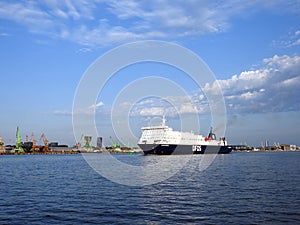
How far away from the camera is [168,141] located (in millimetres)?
124938

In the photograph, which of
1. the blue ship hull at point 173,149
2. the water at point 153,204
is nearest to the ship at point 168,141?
the blue ship hull at point 173,149

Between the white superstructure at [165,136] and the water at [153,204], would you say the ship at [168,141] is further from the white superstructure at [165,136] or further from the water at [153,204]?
the water at [153,204]

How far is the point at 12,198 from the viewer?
26.9m

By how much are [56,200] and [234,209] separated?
13.9m

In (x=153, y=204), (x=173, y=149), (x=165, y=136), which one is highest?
(x=165, y=136)

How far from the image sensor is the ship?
124519mm

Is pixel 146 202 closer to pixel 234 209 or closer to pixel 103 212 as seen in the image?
pixel 103 212

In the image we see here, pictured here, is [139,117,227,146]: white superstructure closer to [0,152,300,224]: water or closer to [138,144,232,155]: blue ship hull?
[138,144,232,155]: blue ship hull

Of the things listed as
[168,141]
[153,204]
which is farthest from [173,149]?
[153,204]

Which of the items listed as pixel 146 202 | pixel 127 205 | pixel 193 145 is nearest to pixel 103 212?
pixel 127 205

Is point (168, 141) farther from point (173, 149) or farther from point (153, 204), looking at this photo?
point (153, 204)

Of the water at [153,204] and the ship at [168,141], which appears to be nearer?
the water at [153,204]

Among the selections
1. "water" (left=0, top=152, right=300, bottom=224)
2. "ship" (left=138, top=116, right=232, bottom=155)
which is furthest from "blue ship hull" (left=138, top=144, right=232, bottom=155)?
"water" (left=0, top=152, right=300, bottom=224)

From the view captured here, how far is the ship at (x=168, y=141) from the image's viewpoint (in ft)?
409
